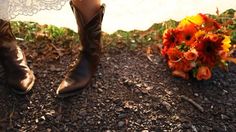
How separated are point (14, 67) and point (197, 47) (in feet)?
2.87

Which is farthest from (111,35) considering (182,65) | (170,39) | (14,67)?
(14,67)

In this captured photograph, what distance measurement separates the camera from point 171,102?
7.70 feet

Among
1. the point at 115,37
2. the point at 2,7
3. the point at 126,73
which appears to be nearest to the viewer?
the point at 2,7

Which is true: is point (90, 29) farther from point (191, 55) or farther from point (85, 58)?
point (191, 55)

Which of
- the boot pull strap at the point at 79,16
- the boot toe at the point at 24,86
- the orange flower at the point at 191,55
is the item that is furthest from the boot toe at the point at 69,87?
the orange flower at the point at 191,55

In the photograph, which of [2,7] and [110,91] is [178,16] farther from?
[2,7]

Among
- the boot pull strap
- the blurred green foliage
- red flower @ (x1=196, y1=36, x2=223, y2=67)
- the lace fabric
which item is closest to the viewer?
the lace fabric

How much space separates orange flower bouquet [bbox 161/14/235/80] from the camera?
2.36m

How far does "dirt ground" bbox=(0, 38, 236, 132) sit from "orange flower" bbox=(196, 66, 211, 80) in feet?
0.22

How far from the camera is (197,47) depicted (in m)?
2.37

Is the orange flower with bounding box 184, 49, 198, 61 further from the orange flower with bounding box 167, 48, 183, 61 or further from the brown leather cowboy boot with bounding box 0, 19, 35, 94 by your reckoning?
the brown leather cowboy boot with bounding box 0, 19, 35, 94

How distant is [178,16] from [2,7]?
1.30m

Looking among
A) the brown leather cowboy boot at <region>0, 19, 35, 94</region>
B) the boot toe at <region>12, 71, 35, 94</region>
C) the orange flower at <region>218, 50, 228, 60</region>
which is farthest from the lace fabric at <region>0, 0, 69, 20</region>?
the orange flower at <region>218, 50, 228, 60</region>

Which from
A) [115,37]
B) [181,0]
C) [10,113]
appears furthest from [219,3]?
[10,113]
